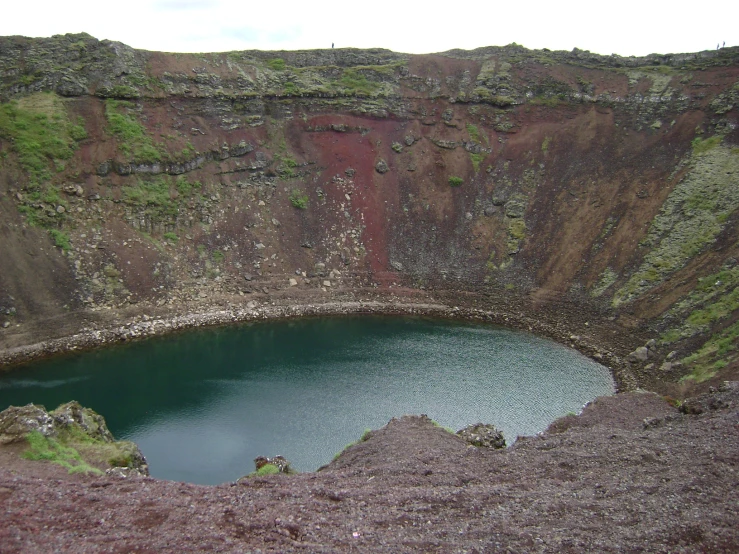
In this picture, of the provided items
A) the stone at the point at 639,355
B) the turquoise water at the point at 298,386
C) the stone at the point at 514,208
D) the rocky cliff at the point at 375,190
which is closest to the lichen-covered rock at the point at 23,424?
the turquoise water at the point at 298,386

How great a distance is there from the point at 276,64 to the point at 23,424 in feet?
157

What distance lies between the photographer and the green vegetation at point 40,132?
47844 millimetres

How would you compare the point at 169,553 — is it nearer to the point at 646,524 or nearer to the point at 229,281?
the point at 646,524

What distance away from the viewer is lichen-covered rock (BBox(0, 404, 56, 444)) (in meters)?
22.8

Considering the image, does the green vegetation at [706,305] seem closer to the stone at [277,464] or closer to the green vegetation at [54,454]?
the stone at [277,464]

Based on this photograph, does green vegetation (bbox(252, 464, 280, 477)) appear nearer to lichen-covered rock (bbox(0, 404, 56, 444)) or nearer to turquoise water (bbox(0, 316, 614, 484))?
turquoise water (bbox(0, 316, 614, 484))

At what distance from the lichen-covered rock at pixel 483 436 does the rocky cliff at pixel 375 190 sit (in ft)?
49.6

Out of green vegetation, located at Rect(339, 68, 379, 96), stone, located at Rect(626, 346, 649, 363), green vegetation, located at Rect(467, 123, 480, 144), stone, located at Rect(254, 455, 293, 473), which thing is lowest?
stone, located at Rect(254, 455, 293, 473)

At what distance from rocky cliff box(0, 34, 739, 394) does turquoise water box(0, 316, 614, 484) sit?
2802mm

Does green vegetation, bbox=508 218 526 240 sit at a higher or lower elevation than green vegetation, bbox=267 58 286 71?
lower

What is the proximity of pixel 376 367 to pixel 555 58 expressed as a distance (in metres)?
41.3

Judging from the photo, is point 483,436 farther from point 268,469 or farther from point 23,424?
point 23,424

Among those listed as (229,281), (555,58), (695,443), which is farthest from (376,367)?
(555,58)

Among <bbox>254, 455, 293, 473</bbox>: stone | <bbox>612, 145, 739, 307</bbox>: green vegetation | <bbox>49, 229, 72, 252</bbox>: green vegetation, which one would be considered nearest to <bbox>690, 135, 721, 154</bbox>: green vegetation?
<bbox>612, 145, 739, 307</bbox>: green vegetation
